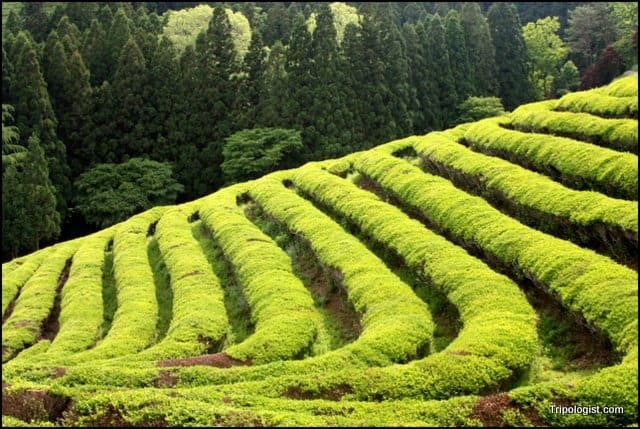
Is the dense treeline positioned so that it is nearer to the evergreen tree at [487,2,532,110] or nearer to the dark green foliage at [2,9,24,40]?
the evergreen tree at [487,2,532,110]

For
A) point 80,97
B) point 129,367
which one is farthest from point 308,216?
point 80,97

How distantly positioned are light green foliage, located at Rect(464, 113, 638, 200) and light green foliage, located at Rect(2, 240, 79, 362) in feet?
51.4

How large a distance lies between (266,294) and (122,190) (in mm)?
27240

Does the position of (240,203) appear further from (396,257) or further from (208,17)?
(208,17)

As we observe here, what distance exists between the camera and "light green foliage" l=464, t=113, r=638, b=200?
1519cm

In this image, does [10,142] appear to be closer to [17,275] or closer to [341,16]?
[17,275]

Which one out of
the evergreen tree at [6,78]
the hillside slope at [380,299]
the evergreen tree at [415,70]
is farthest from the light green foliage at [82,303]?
the evergreen tree at [415,70]

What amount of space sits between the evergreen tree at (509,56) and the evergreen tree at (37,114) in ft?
117

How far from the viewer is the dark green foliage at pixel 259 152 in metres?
40.7

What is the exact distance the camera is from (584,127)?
1922cm

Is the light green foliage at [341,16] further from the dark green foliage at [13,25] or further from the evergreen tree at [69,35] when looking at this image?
the dark green foliage at [13,25]

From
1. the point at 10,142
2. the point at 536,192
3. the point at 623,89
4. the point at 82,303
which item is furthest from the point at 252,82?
the point at 536,192

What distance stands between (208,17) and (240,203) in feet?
116

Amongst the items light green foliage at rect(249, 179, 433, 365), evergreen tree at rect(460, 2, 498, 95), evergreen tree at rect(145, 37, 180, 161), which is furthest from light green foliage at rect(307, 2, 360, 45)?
light green foliage at rect(249, 179, 433, 365)
